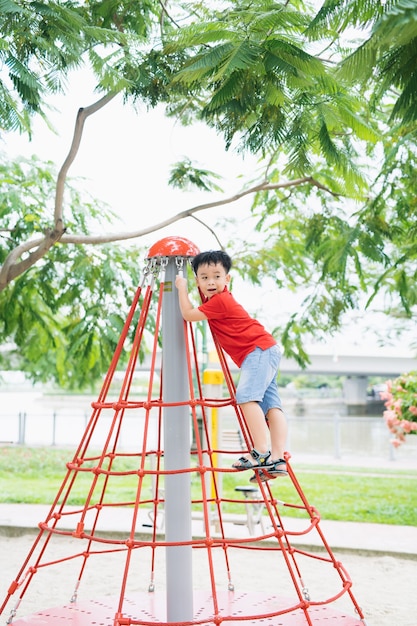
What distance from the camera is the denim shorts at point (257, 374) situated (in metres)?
3.79

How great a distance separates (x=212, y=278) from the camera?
3.95 m

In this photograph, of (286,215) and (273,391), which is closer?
(273,391)

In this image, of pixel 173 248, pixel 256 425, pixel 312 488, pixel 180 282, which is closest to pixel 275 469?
pixel 256 425

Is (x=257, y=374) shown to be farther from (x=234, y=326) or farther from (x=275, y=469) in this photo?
(x=275, y=469)

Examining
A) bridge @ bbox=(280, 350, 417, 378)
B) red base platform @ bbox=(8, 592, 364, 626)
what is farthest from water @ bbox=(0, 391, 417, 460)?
red base platform @ bbox=(8, 592, 364, 626)

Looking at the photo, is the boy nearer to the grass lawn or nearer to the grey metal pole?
the grey metal pole

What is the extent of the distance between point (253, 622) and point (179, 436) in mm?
1169

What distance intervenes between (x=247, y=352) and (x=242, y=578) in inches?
127

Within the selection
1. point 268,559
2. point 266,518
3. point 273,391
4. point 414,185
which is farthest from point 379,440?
point 273,391

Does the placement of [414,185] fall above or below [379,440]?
above

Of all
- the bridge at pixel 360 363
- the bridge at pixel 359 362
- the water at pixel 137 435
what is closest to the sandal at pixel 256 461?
the water at pixel 137 435

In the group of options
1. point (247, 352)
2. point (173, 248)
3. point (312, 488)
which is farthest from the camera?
point (312, 488)

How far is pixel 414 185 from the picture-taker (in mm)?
5504

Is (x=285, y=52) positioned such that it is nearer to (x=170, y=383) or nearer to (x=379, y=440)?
(x=170, y=383)
